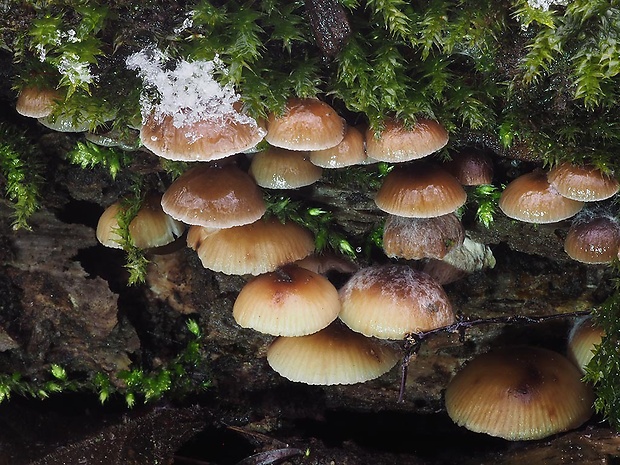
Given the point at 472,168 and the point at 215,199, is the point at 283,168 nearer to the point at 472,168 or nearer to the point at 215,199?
the point at 215,199

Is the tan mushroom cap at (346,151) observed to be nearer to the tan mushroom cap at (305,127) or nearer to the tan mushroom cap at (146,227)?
the tan mushroom cap at (305,127)

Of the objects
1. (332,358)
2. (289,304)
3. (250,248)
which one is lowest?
(332,358)

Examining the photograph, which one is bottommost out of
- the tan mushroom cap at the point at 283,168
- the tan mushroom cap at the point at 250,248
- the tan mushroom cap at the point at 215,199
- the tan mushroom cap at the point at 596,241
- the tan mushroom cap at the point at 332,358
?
the tan mushroom cap at the point at 332,358

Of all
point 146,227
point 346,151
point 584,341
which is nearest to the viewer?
point 346,151

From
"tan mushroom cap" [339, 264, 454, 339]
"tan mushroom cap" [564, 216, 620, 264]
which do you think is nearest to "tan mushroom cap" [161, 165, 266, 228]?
"tan mushroom cap" [339, 264, 454, 339]

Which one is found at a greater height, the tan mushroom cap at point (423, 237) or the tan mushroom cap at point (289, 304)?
the tan mushroom cap at point (423, 237)

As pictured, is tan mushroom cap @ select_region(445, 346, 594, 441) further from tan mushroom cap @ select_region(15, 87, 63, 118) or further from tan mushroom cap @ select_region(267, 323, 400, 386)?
tan mushroom cap @ select_region(15, 87, 63, 118)

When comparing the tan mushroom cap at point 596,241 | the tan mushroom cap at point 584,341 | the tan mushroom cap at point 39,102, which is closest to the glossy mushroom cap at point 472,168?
the tan mushroom cap at point 596,241

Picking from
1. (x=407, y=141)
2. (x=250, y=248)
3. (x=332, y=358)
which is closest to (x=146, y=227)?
(x=250, y=248)
